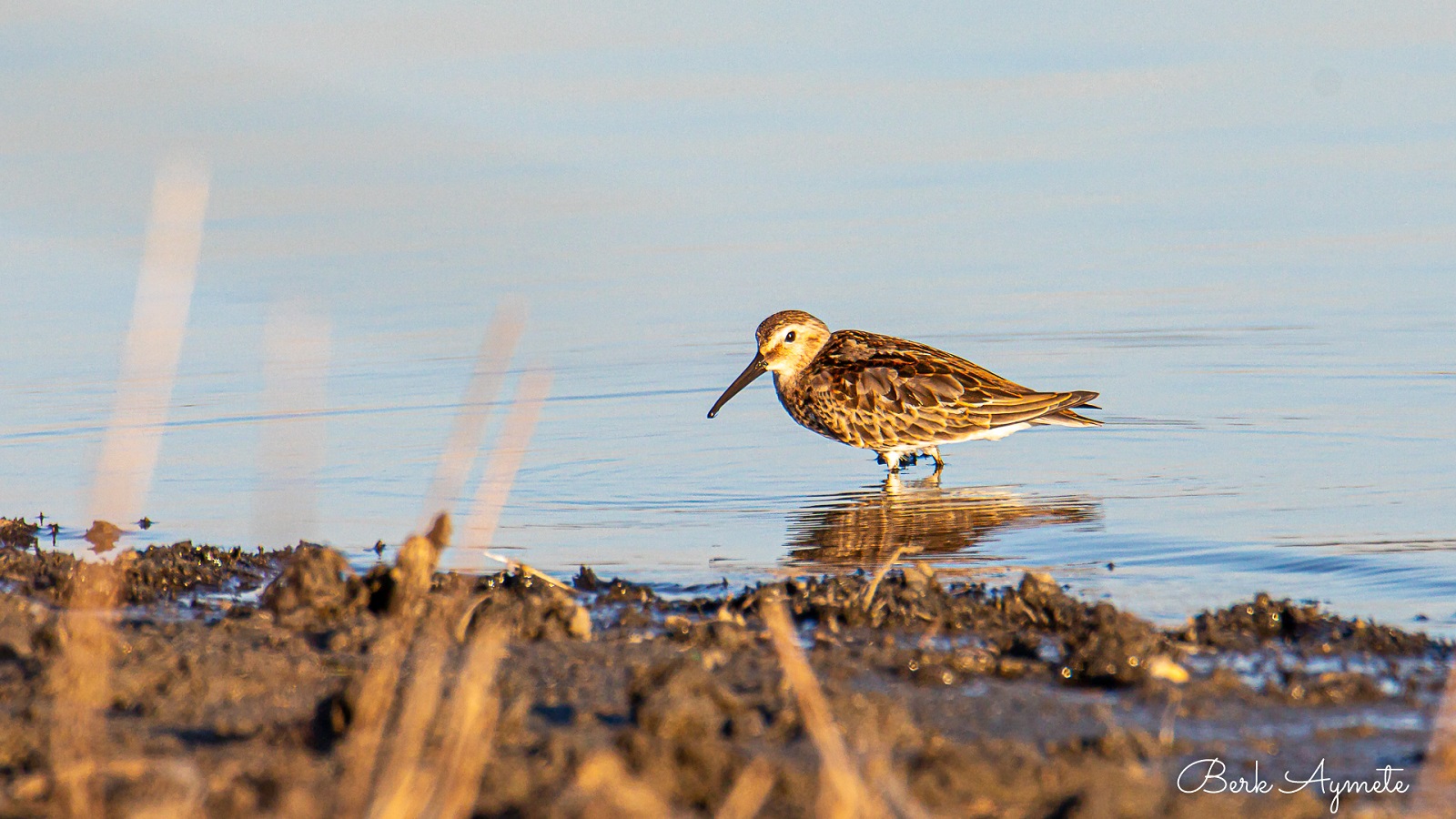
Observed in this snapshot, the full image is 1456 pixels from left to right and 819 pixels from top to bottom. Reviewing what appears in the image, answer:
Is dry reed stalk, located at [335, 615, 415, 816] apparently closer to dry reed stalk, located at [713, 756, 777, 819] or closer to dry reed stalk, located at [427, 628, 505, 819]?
dry reed stalk, located at [427, 628, 505, 819]

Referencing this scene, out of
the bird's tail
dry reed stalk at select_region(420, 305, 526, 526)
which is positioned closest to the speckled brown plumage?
the bird's tail

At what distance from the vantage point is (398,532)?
8812mm

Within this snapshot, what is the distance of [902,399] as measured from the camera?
1116cm

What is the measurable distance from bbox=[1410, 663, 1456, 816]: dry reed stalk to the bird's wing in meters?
5.98

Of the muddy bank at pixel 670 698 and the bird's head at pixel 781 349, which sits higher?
the bird's head at pixel 781 349

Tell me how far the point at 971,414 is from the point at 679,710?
6602mm

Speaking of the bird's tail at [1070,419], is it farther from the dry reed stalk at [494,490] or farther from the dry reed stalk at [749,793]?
the dry reed stalk at [749,793]

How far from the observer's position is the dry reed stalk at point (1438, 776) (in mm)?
4332

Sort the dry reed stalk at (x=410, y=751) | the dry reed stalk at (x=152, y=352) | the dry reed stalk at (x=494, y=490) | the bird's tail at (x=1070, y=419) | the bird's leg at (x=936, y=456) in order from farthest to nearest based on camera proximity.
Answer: the bird's leg at (x=936, y=456)
the bird's tail at (x=1070, y=419)
the dry reed stalk at (x=494, y=490)
the dry reed stalk at (x=152, y=352)
the dry reed stalk at (x=410, y=751)

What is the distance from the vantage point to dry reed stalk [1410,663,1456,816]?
14.2 ft

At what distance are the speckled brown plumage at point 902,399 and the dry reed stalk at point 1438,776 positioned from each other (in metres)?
5.98

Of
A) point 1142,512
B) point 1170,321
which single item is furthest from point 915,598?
point 1170,321

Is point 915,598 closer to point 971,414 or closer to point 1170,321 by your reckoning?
point 971,414

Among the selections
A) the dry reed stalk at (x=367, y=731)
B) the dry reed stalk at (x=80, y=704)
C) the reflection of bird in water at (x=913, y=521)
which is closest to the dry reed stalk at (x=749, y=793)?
the dry reed stalk at (x=367, y=731)
